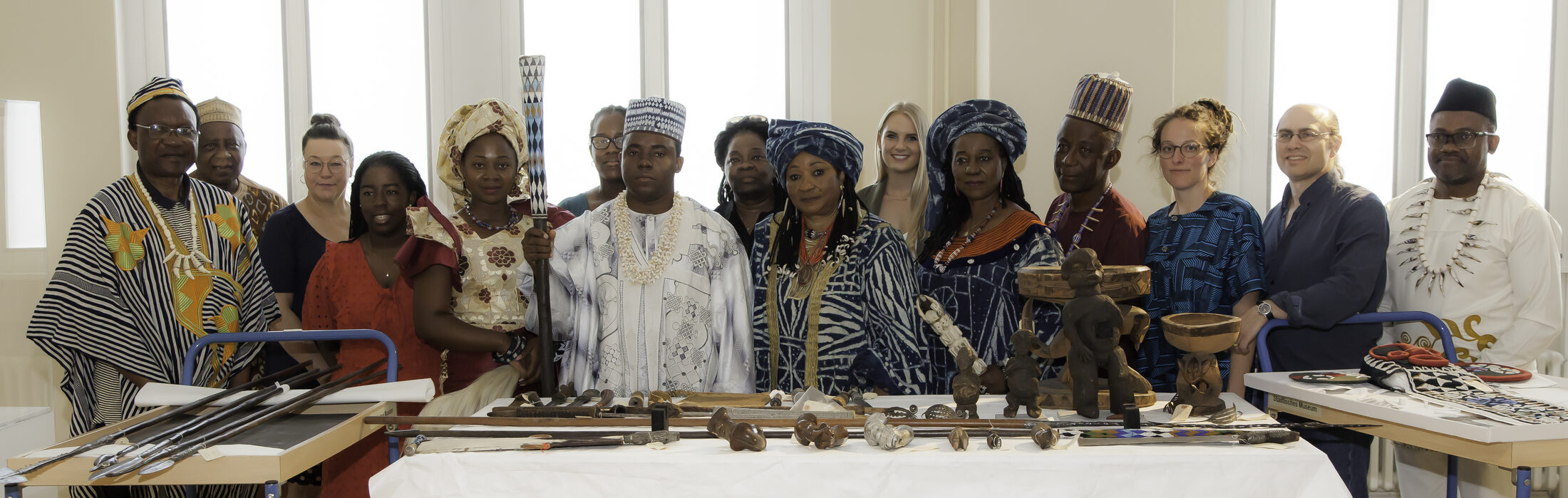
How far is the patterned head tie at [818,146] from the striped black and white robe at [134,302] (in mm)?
1987

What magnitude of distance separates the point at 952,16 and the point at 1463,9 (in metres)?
2.65

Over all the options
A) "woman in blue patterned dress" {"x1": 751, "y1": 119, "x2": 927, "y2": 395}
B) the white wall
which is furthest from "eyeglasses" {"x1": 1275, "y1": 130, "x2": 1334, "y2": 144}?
the white wall

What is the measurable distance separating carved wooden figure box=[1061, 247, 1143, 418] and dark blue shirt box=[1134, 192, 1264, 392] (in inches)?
36.9

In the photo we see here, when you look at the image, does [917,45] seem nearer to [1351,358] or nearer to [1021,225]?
[1021,225]

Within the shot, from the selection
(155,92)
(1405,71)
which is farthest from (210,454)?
(1405,71)

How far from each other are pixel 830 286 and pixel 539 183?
3.11ft

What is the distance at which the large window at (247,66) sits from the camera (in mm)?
4746

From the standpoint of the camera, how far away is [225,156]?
3.77 m

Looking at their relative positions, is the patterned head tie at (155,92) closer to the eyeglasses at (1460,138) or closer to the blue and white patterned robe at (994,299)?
the blue and white patterned robe at (994,299)

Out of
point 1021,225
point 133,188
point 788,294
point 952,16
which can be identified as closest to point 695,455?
point 788,294

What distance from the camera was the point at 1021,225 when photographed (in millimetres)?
2877

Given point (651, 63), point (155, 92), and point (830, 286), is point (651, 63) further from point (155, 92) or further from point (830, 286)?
point (830, 286)

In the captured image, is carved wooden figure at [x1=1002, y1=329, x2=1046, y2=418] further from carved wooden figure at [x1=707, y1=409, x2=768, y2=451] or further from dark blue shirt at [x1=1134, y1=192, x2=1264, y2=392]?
dark blue shirt at [x1=1134, y1=192, x2=1264, y2=392]

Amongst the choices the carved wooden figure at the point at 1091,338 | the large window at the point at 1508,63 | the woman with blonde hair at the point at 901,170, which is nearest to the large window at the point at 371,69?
the woman with blonde hair at the point at 901,170
